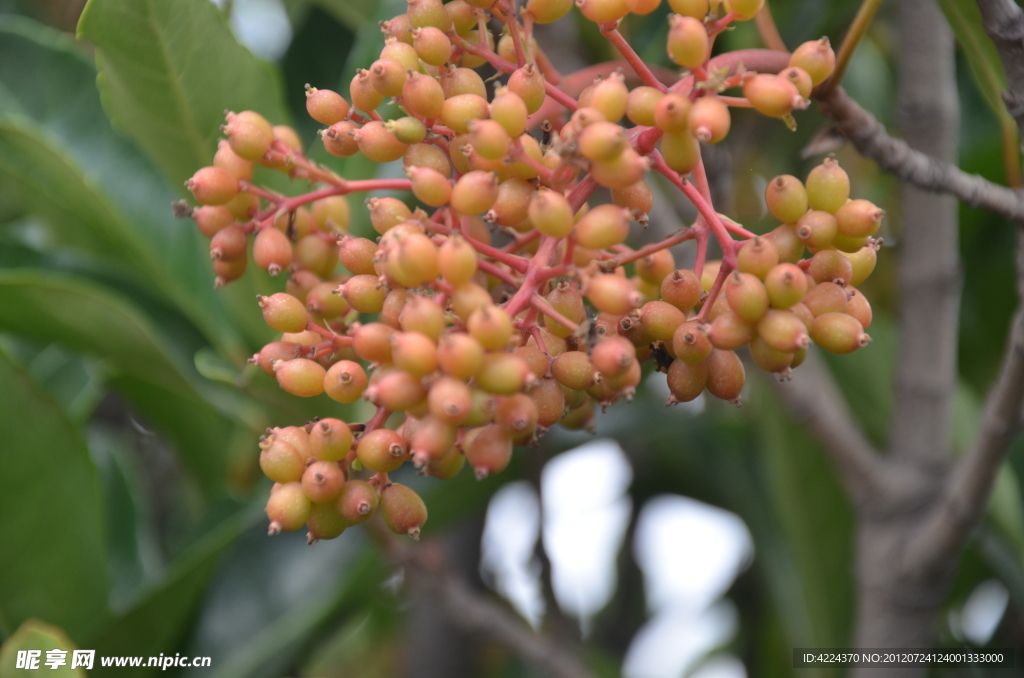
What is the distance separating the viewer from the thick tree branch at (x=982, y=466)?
0.88 metres

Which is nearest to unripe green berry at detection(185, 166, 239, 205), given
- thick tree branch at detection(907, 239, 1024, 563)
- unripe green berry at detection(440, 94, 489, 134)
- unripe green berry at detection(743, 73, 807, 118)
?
unripe green berry at detection(440, 94, 489, 134)

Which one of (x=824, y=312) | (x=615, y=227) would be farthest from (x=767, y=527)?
(x=615, y=227)

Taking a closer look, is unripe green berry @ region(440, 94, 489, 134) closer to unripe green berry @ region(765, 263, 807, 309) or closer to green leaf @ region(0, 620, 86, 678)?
unripe green berry @ region(765, 263, 807, 309)

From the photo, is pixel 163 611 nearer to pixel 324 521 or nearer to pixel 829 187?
pixel 324 521

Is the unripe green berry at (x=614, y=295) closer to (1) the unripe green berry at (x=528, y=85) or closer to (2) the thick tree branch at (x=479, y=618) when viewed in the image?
(1) the unripe green berry at (x=528, y=85)

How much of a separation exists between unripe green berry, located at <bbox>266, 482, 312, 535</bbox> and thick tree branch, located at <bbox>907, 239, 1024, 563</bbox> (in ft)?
2.21

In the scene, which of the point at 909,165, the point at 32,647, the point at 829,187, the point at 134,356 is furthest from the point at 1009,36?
the point at 134,356

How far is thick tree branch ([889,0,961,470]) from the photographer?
1199 mm

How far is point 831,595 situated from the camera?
5.00ft

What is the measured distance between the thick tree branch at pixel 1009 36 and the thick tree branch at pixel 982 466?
185 millimetres

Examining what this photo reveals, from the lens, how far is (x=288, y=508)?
Answer: 23.9 inches

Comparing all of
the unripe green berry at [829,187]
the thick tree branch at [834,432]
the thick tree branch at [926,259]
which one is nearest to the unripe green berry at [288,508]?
the unripe green berry at [829,187]

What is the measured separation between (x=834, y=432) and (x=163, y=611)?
0.95m

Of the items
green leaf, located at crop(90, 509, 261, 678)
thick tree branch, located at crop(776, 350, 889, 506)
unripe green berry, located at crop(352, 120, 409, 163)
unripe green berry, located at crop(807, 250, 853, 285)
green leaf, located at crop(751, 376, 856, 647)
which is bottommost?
green leaf, located at crop(751, 376, 856, 647)
